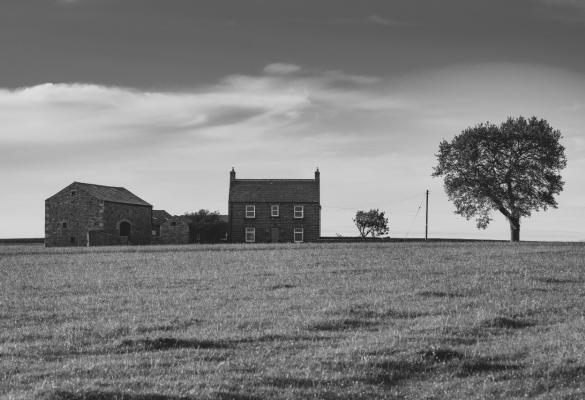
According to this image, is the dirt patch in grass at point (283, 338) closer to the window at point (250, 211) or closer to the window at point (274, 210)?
the window at point (274, 210)

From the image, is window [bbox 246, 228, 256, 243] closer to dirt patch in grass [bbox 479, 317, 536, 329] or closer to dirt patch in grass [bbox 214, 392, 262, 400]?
dirt patch in grass [bbox 479, 317, 536, 329]

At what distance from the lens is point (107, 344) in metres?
16.5

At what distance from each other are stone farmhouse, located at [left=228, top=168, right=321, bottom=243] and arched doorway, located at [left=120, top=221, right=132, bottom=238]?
15.7 meters

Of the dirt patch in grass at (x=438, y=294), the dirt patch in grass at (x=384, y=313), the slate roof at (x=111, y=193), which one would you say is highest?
the slate roof at (x=111, y=193)

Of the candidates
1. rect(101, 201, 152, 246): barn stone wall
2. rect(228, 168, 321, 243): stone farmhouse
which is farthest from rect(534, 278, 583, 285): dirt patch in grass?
rect(101, 201, 152, 246): barn stone wall

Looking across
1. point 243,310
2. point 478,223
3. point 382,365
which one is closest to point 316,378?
point 382,365

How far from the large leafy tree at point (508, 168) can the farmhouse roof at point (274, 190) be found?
24.8 meters

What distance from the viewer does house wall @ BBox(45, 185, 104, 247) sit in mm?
94500

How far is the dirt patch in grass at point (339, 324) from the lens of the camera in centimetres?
1884

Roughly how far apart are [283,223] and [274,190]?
544cm

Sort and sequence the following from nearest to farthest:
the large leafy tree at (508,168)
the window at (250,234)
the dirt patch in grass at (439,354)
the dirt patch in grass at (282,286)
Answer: the dirt patch in grass at (439,354) → the dirt patch in grass at (282,286) → the large leafy tree at (508,168) → the window at (250,234)

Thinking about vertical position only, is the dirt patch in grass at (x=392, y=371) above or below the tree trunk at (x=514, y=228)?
below

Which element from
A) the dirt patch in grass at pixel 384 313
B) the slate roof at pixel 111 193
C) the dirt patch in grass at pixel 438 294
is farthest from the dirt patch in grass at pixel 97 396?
the slate roof at pixel 111 193

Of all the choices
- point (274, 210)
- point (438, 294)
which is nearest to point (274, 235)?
point (274, 210)
